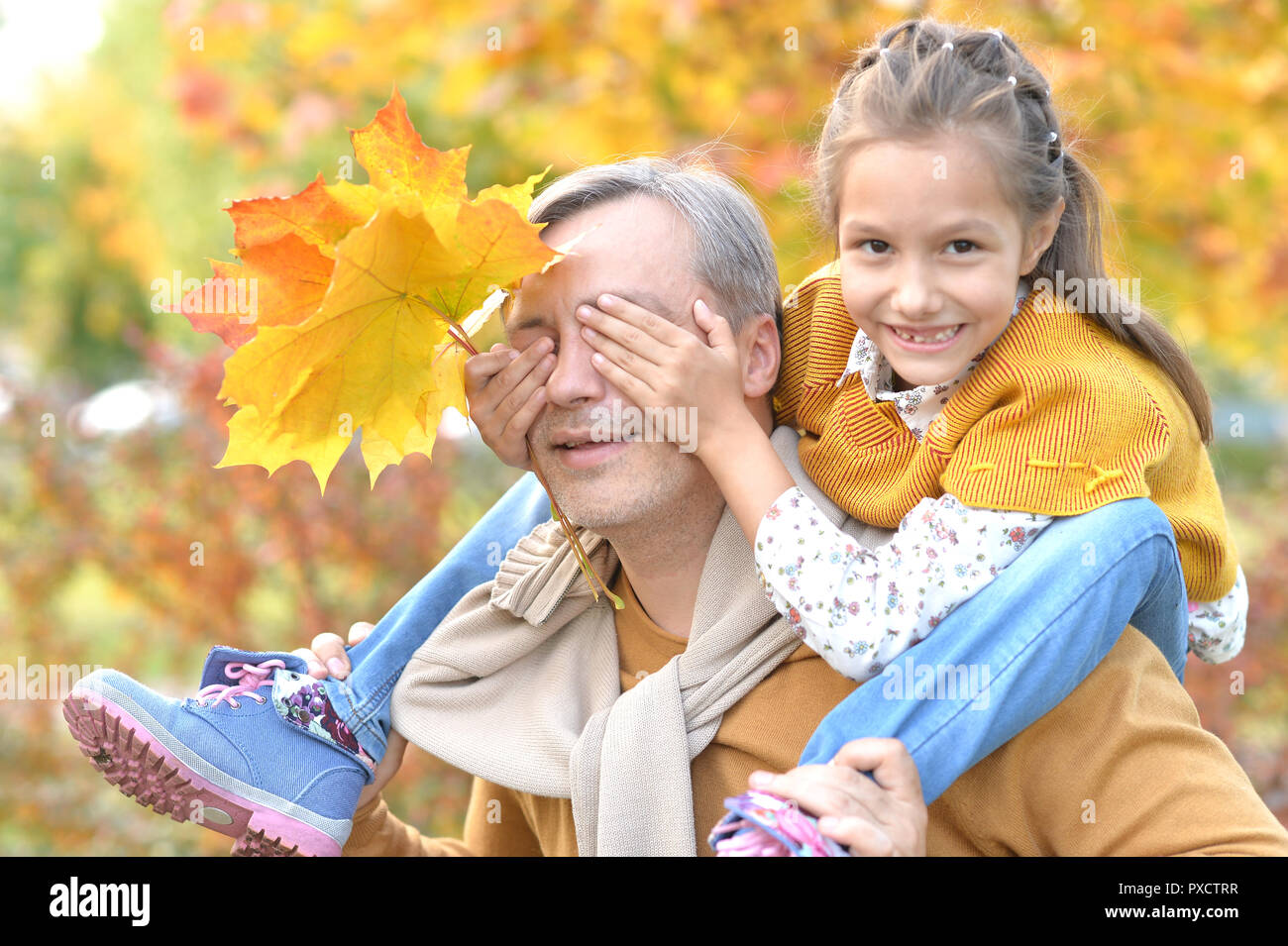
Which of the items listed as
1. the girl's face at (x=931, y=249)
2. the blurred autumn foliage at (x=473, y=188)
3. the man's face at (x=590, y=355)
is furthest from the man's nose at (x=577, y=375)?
the blurred autumn foliage at (x=473, y=188)

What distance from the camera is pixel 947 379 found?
1.97m

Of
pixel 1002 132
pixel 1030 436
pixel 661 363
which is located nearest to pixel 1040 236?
pixel 1002 132

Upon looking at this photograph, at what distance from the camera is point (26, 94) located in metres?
18.7

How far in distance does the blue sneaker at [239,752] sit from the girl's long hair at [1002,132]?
133 cm

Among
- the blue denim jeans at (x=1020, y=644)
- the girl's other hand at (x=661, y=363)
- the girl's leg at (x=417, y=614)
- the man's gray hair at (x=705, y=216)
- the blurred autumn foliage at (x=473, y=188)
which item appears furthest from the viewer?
the blurred autumn foliage at (x=473, y=188)

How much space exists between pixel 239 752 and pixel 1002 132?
5.44ft

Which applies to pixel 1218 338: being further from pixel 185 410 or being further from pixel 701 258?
pixel 185 410

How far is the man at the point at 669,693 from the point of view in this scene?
1767 millimetres

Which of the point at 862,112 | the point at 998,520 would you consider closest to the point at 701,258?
the point at 862,112

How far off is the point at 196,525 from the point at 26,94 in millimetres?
17052

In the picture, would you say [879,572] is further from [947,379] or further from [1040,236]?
[1040,236]

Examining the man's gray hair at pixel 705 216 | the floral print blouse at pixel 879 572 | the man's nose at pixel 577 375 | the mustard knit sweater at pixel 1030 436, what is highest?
the man's gray hair at pixel 705 216

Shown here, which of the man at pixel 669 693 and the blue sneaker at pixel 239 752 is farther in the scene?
the blue sneaker at pixel 239 752

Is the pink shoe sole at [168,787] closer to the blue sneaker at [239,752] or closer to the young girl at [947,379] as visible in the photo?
the blue sneaker at [239,752]
